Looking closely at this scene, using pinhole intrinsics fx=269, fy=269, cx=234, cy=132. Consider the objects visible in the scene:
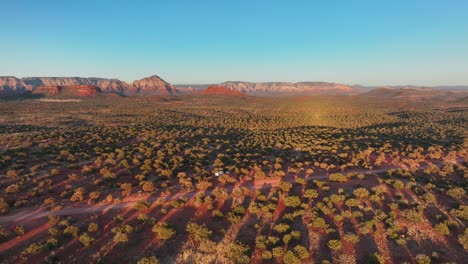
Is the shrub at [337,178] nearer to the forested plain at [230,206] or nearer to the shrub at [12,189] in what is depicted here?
the forested plain at [230,206]

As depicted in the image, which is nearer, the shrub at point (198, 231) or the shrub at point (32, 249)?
the shrub at point (32, 249)

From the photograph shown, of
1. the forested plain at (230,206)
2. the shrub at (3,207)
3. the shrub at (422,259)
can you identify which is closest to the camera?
the shrub at (422,259)

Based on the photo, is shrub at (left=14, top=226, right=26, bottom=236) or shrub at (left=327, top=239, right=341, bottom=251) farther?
shrub at (left=14, top=226, right=26, bottom=236)

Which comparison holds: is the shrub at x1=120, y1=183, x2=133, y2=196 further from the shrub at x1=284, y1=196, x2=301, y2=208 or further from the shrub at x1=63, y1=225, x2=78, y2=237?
the shrub at x1=284, y1=196, x2=301, y2=208

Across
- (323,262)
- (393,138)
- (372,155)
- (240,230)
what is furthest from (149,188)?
(393,138)

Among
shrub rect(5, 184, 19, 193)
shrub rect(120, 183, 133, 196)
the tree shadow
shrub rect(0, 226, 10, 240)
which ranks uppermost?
shrub rect(5, 184, 19, 193)

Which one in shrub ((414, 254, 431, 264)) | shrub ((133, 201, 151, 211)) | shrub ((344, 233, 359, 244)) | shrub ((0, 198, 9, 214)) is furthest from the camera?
shrub ((133, 201, 151, 211))

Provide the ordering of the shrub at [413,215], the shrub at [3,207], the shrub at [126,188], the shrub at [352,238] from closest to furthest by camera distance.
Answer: the shrub at [352,238]
the shrub at [413,215]
the shrub at [3,207]
the shrub at [126,188]

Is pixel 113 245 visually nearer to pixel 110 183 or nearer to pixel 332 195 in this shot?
pixel 110 183

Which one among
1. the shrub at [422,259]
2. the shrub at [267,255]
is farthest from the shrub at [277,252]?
the shrub at [422,259]

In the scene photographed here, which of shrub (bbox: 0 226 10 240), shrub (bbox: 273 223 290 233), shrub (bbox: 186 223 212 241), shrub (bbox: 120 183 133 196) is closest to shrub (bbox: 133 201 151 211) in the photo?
shrub (bbox: 120 183 133 196)

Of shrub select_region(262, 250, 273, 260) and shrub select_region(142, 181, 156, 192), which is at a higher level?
shrub select_region(142, 181, 156, 192)
